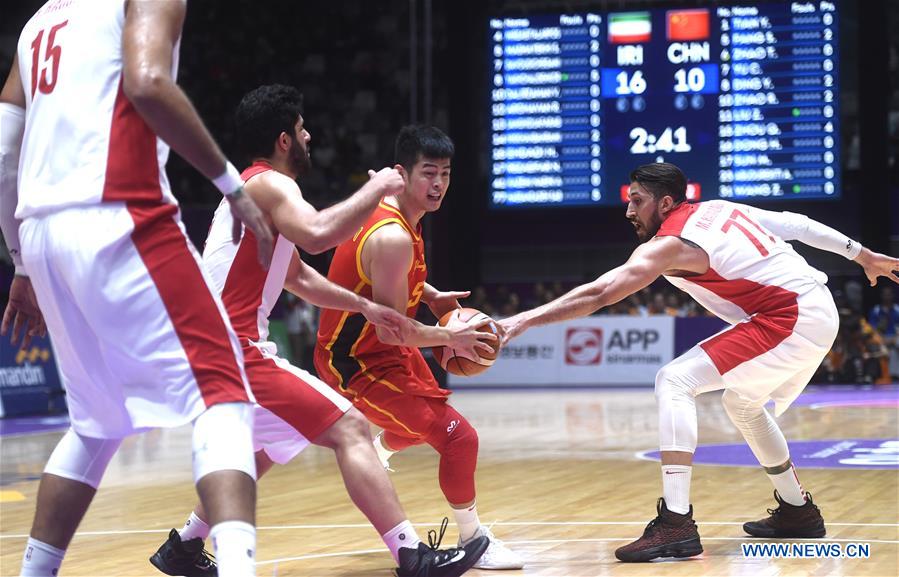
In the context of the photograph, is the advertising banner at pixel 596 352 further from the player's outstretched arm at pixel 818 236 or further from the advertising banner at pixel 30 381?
the player's outstretched arm at pixel 818 236

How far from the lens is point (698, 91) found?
14391 mm

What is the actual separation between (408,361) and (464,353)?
27 cm

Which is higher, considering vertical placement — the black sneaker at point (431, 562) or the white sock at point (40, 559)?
the white sock at point (40, 559)

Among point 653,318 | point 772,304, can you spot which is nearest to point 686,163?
point 653,318

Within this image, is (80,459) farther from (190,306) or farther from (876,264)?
(876,264)

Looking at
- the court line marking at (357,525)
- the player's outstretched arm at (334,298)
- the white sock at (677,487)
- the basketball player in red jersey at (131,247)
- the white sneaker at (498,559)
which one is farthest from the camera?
the court line marking at (357,525)

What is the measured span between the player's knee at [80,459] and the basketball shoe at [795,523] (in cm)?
329

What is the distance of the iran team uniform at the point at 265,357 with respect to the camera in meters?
4.05

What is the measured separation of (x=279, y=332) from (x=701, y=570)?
48.2 ft

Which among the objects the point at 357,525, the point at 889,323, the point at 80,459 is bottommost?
the point at 889,323

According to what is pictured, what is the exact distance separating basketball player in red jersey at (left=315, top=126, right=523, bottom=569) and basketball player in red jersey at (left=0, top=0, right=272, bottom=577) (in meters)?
1.82

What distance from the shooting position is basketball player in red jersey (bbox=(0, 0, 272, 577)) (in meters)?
2.96

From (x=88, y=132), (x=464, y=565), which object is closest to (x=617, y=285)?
(x=464, y=565)

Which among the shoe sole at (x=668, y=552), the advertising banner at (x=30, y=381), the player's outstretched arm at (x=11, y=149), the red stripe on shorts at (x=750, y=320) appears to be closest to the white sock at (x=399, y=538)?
the shoe sole at (x=668, y=552)
